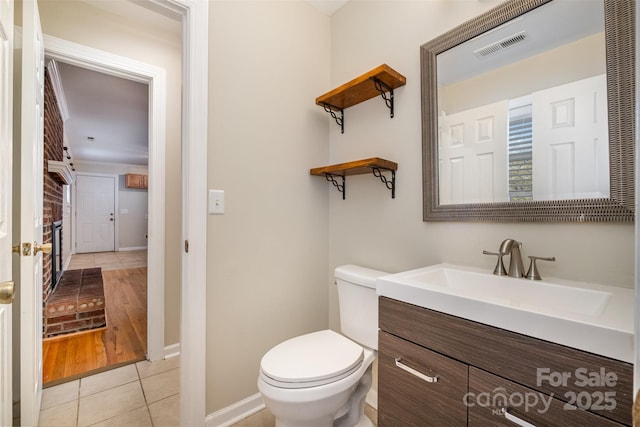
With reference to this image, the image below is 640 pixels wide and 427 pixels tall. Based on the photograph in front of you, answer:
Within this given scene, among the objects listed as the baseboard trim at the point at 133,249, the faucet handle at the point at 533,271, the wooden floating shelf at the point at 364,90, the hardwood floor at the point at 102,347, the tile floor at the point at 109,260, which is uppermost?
the wooden floating shelf at the point at 364,90

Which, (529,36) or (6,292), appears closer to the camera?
(6,292)

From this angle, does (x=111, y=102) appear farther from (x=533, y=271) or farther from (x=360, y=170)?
(x=533, y=271)

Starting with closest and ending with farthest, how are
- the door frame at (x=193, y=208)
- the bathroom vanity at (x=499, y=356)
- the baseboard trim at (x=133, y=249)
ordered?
the bathroom vanity at (x=499, y=356), the door frame at (x=193, y=208), the baseboard trim at (x=133, y=249)

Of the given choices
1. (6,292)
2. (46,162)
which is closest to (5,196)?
(6,292)

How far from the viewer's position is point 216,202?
141 cm

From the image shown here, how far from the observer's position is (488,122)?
1.20 metres

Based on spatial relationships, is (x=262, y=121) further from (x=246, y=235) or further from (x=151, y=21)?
(x=151, y=21)

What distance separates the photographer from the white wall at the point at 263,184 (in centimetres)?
144

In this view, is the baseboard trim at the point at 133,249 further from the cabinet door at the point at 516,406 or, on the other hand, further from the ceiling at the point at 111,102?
the cabinet door at the point at 516,406

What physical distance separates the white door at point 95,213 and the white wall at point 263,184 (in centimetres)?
768

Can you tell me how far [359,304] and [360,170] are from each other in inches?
28.5

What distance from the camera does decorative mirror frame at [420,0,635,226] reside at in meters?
0.86

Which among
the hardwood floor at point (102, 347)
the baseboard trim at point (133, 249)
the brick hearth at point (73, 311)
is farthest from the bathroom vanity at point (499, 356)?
the baseboard trim at point (133, 249)

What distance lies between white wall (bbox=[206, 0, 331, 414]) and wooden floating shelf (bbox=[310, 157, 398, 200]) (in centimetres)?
9
